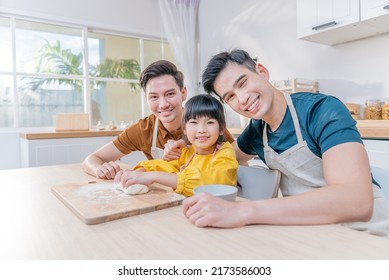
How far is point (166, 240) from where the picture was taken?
545mm

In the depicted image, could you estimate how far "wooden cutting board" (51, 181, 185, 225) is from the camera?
0.66 metres

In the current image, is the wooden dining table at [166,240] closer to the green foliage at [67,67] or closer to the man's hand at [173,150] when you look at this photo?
the man's hand at [173,150]

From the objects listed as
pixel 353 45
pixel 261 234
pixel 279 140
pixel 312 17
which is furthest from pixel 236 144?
pixel 353 45

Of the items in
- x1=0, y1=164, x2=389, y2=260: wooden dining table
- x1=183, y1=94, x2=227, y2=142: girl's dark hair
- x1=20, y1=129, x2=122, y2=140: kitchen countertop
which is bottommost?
x1=0, y1=164, x2=389, y2=260: wooden dining table

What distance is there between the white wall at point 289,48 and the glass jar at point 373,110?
0.10 metres

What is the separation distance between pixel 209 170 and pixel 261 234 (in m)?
0.38

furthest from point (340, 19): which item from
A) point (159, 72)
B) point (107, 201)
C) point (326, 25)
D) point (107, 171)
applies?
point (107, 201)

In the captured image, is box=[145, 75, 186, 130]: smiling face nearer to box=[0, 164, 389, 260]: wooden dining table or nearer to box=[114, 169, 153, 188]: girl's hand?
box=[114, 169, 153, 188]: girl's hand

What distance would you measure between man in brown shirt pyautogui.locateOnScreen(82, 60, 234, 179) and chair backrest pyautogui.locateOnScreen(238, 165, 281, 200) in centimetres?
30

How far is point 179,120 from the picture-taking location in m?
1.40

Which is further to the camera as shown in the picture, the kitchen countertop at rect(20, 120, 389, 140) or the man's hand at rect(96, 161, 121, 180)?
the kitchen countertop at rect(20, 120, 389, 140)

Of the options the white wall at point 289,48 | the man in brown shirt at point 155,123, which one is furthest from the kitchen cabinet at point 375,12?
Answer: the man in brown shirt at point 155,123

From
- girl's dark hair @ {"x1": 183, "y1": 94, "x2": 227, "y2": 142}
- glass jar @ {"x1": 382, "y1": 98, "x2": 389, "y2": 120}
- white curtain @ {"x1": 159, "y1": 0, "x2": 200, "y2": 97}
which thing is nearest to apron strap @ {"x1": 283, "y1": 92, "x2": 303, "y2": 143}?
girl's dark hair @ {"x1": 183, "y1": 94, "x2": 227, "y2": 142}
